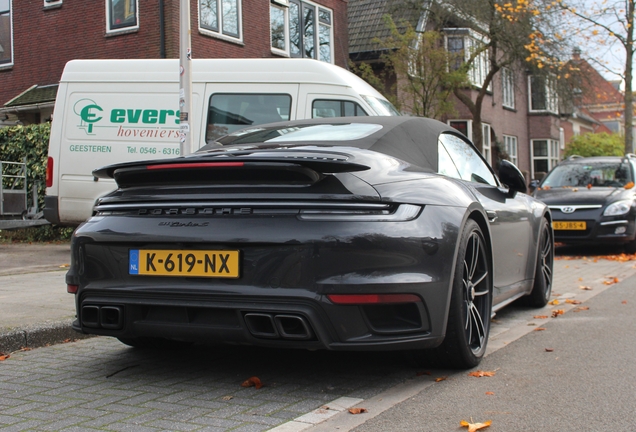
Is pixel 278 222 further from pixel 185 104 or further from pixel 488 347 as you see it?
pixel 185 104

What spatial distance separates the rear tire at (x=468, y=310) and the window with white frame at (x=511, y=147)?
98.7 feet

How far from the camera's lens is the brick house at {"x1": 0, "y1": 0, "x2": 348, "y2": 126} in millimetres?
16156

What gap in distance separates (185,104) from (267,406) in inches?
213

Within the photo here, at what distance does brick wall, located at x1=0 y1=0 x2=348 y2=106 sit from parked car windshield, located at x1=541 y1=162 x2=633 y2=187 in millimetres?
7843

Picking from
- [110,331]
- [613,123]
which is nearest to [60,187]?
[110,331]

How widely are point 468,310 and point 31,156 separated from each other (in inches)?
471

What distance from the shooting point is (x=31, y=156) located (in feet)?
47.0

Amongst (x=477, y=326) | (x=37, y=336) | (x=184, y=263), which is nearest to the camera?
(x=184, y=263)

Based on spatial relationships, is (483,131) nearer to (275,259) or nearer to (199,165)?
(199,165)

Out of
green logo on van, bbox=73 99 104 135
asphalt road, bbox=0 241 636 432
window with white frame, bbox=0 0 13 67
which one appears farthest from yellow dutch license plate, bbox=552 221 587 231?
window with white frame, bbox=0 0 13 67

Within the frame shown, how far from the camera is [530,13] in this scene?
68.5ft

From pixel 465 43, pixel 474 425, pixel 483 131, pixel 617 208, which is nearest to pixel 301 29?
Answer: pixel 465 43

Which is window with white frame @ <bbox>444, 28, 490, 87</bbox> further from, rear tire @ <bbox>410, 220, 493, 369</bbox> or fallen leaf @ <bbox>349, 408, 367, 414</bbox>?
fallen leaf @ <bbox>349, 408, 367, 414</bbox>

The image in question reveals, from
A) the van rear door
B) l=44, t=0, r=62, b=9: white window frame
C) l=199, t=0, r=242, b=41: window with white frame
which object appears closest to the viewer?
the van rear door
